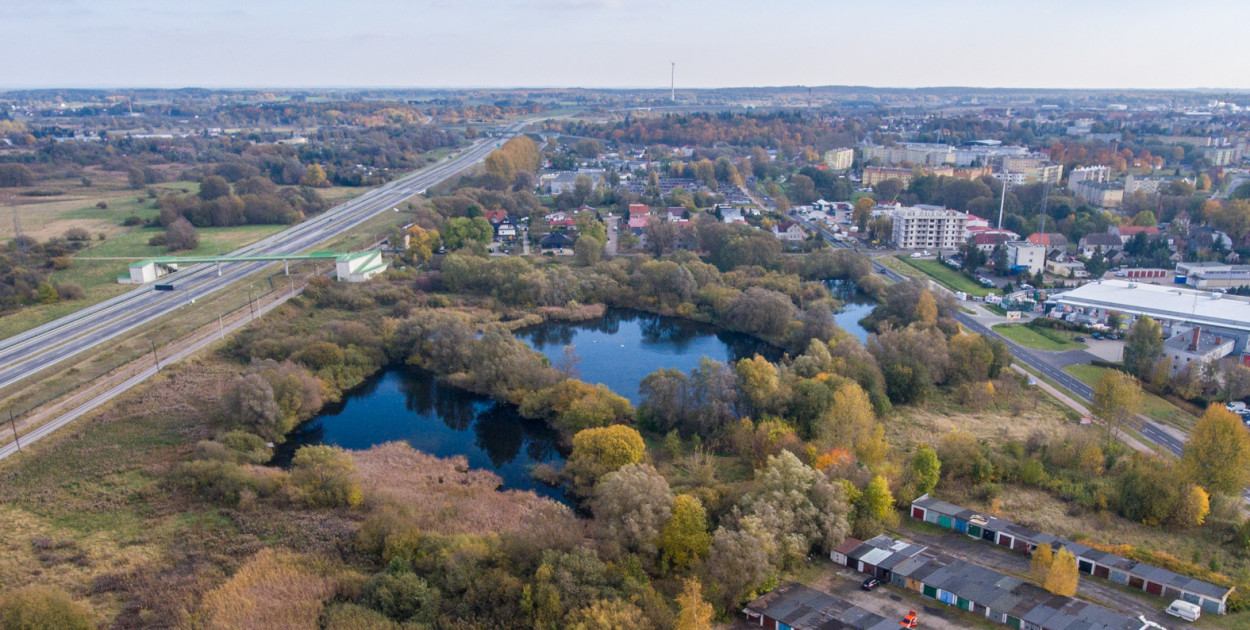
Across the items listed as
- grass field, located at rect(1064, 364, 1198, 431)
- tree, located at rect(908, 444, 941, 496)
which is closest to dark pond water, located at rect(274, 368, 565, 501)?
tree, located at rect(908, 444, 941, 496)

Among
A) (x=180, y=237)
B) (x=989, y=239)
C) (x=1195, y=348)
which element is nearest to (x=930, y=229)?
(x=989, y=239)

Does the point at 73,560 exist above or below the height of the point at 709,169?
below

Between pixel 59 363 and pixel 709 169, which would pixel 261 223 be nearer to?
pixel 59 363

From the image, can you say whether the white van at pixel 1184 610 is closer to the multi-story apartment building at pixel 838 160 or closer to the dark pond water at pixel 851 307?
the dark pond water at pixel 851 307

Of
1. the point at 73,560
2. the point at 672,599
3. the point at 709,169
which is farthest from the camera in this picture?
the point at 709,169

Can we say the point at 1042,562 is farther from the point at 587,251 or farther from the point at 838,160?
the point at 838,160

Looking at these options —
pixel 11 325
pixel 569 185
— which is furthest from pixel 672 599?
pixel 569 185

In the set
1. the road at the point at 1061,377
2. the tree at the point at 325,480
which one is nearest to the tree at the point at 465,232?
the road at the point at 1061,377
